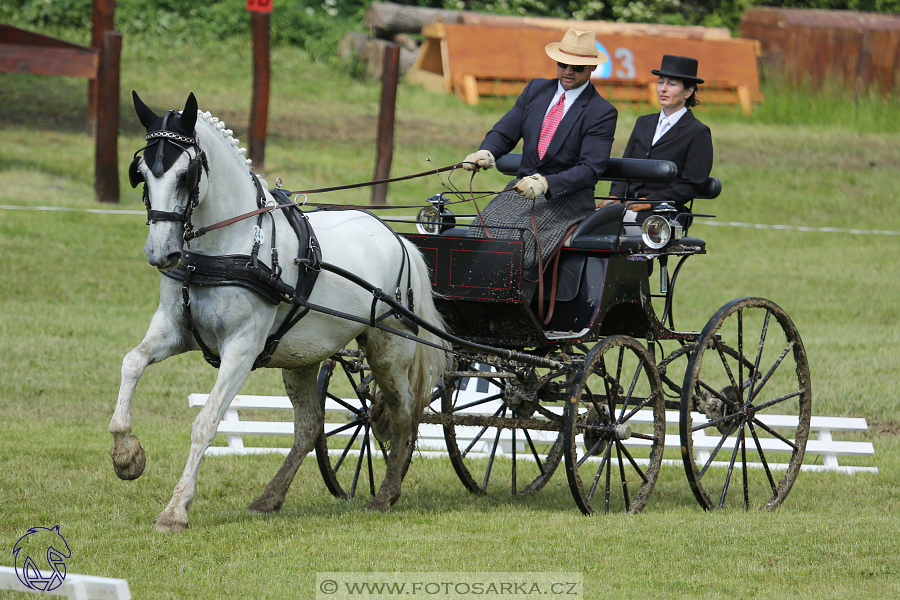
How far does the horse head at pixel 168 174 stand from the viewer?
4.82m

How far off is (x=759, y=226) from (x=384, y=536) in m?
12.4

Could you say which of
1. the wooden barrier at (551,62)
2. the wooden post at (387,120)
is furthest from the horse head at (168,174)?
the wooden barrier at (551,62)

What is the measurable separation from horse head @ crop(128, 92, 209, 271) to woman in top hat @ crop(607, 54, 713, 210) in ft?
9.68

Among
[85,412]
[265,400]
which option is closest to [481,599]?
[265,400]

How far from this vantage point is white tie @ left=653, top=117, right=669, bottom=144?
7277mm

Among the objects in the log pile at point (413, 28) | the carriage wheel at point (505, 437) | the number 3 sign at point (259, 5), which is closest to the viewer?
the carriage wheel at point (505, 437)

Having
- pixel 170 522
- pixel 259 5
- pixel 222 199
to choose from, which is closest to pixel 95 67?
pixel 259 5

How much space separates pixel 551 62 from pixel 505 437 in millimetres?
13027

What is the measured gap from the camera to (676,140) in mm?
7156

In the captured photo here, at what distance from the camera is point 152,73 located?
20.5 m

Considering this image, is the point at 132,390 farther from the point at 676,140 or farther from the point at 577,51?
the point at 676,140

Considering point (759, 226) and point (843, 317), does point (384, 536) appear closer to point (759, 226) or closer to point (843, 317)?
point (843, 317)

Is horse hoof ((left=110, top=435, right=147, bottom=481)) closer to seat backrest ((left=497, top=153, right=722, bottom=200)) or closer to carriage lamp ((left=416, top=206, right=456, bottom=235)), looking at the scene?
carriage lamp ((left=416, top=206, right=456, bottom=235))

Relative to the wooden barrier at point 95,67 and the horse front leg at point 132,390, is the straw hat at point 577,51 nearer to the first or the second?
the horse front leg at point 132,390
